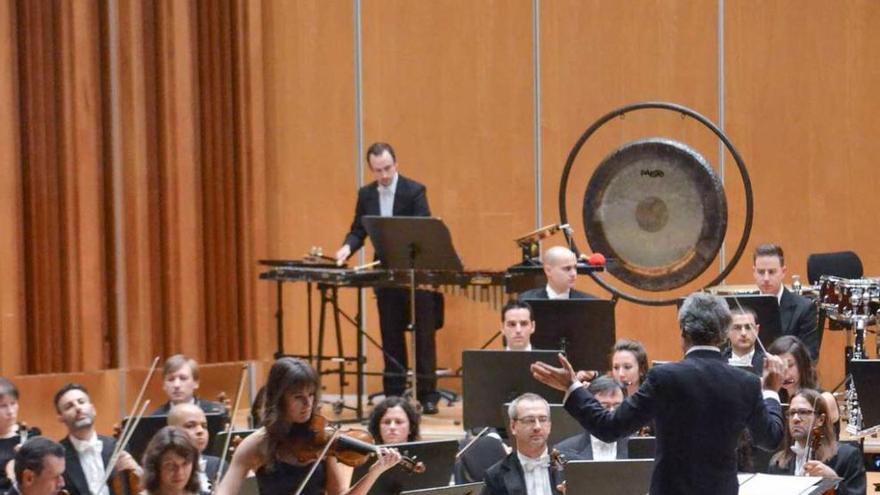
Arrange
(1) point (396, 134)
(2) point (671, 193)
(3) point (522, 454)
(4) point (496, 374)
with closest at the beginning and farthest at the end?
(3) point (522, 454), (4) point (496, 374), (2) point (671, 193), (1) point (396, 134)

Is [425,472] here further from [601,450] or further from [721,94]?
[721,94]

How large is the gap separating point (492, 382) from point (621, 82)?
4.20 meters

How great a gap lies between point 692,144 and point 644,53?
725 mm

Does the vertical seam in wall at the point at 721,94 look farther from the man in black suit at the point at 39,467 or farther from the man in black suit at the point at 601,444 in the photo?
the man in black suit at the point at 39,467

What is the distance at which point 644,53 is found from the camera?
10539mm

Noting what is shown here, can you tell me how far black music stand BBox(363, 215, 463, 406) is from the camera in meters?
8.41

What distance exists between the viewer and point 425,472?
5.83 m

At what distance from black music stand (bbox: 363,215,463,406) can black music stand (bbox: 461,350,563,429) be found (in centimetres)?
156

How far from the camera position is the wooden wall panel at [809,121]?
33.6 feet

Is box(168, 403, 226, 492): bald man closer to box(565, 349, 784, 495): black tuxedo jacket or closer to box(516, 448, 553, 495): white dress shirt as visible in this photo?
box(516, 448, 553, 495): white dress shirt

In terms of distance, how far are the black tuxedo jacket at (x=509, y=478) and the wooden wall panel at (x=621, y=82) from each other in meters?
4.45

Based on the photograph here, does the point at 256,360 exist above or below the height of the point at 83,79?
below

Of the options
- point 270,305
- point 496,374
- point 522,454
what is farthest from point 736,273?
point 522,454

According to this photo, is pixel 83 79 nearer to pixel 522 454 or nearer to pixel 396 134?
pixel 396 134
